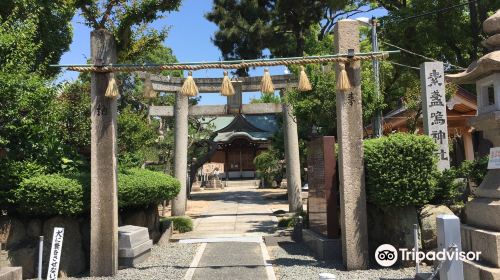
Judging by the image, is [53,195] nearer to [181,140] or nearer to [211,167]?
[181,140]

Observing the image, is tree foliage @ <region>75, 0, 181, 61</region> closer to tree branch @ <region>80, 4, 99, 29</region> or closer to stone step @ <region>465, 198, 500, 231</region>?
tree branch @ <region>80, 4, 99, 29</region>

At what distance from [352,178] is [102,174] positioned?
445cm

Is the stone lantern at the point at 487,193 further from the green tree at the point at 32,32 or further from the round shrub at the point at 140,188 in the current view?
the green tree at the point at 32,32

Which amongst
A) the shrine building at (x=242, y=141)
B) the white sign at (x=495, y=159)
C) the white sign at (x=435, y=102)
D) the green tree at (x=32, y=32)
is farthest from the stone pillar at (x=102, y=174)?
the shrine building at (x=242, y=141)

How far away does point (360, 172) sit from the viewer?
7.47m

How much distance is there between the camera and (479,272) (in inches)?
189

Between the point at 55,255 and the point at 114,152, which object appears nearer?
the point at 55,255

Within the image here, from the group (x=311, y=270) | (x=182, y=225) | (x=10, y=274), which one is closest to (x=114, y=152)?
(x=10, y=274)

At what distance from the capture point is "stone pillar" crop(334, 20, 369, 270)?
7336 millimetres

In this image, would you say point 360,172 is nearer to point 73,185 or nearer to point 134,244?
point 134,244

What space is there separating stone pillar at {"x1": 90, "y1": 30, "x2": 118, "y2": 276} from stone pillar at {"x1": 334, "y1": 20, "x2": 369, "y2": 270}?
409cm

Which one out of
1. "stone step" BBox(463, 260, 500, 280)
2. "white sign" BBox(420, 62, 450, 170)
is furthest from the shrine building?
"stone step" BBox(463, 260, 500, 280)

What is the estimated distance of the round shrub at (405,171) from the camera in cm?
719

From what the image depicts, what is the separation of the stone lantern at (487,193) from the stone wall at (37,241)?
6491 millimetres
